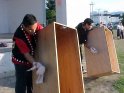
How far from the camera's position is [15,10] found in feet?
64.4

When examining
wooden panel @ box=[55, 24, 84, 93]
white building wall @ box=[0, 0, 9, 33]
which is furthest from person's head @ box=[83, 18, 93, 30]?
white building wall @ box=[0, 0, 9, 33]

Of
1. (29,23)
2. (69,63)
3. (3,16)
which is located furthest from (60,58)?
(3,16)

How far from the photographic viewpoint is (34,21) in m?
5.29

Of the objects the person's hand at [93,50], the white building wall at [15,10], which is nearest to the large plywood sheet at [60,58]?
the person's hand at [93,50]

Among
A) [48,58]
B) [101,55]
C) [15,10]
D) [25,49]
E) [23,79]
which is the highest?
[25,49]

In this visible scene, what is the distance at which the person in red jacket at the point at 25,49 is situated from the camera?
5.36 m

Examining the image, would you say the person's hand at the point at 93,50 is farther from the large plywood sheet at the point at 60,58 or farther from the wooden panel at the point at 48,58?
the wooden panel at the point at 48,58

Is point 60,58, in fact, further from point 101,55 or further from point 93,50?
point 93,50

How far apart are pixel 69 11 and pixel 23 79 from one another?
8.91m

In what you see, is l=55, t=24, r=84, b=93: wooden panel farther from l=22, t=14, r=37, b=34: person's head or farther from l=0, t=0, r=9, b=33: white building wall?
l=0, t=0, r=9, b=33: white building wall

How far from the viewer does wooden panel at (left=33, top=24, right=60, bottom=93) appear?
5336 mm

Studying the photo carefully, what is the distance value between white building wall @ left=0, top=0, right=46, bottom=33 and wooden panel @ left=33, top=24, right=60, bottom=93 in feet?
43.6

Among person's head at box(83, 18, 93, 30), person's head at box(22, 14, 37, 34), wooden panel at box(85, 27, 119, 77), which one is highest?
person's head at box(22, 14, 37, 34)

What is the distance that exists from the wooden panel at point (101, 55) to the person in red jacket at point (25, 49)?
2895 mm
